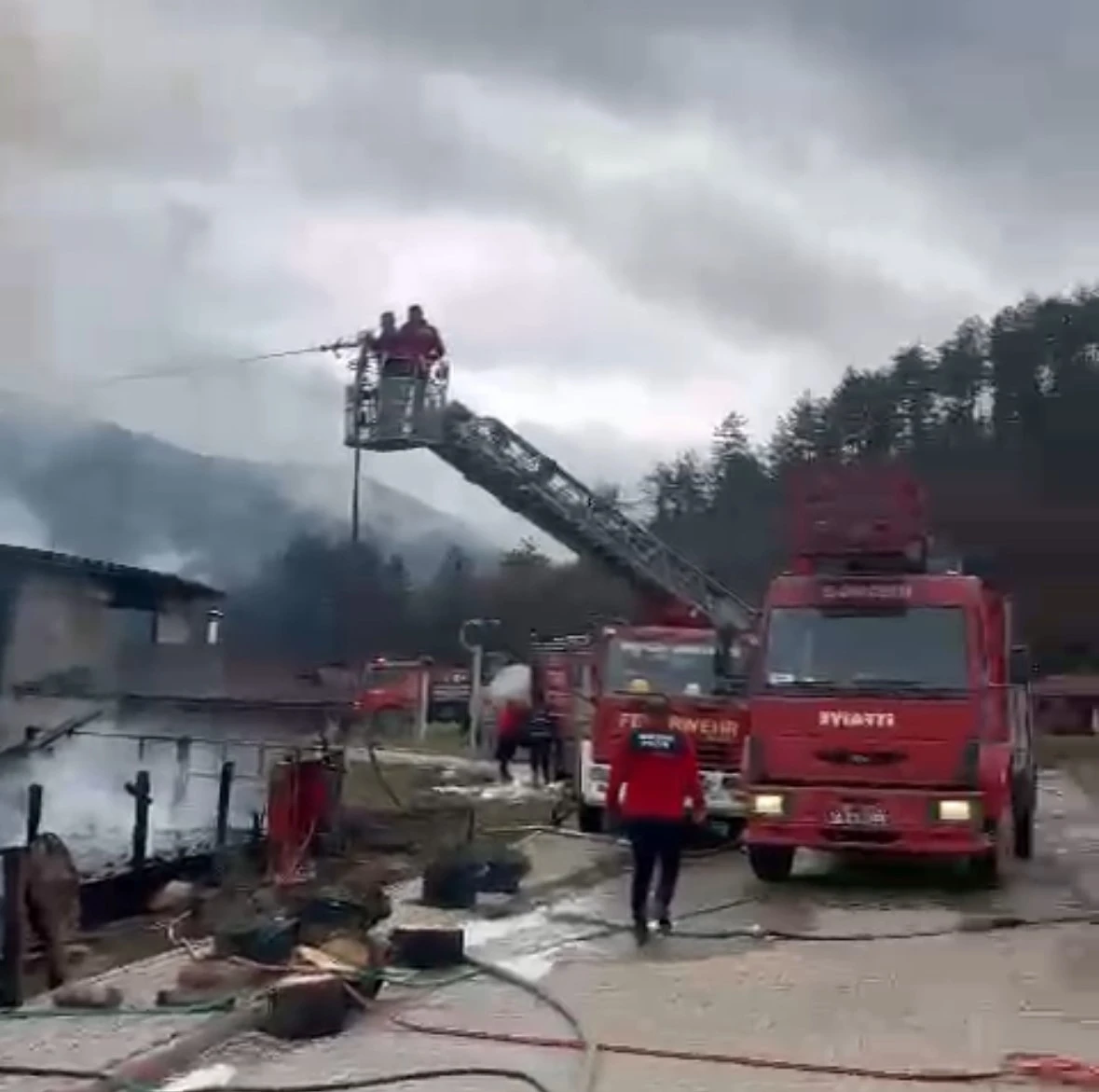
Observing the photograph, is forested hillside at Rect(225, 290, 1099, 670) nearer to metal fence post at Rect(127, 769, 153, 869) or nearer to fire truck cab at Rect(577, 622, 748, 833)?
fire truck cab at Rect(577, 622, 748, 833)

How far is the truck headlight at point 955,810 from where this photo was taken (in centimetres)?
1447

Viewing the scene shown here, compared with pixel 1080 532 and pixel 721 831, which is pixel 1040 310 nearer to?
pixel 1080 532

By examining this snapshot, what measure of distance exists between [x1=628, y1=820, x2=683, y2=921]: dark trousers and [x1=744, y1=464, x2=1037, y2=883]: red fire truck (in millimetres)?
2525

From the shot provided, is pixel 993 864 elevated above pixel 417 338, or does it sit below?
below

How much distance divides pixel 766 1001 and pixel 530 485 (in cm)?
1794

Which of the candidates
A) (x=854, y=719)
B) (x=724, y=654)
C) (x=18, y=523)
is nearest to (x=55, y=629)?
(x=724, y=654)

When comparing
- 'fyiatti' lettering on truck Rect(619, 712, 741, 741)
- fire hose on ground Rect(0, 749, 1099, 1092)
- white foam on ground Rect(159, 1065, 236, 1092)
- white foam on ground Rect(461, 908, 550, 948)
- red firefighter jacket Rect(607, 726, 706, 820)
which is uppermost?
'fyiatti' lettering on truck Rect(619, 712, 741, 741)

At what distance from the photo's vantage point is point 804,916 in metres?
13.7

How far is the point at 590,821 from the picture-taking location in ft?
65.5

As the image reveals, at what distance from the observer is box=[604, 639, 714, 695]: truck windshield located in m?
19.3

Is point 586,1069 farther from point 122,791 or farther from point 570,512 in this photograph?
point 570,512

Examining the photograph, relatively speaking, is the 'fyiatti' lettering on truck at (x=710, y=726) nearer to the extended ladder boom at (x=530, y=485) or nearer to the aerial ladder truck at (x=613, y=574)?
the aerial ladder truck at (x=613, y=574)

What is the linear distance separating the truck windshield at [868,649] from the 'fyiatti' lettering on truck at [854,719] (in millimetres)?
296

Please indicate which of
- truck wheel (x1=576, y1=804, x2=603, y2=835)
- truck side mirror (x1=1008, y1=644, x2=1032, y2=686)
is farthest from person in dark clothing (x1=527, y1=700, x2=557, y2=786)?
truck side mirror (x1=1008, y1=644, x2=1032, y2=686)
